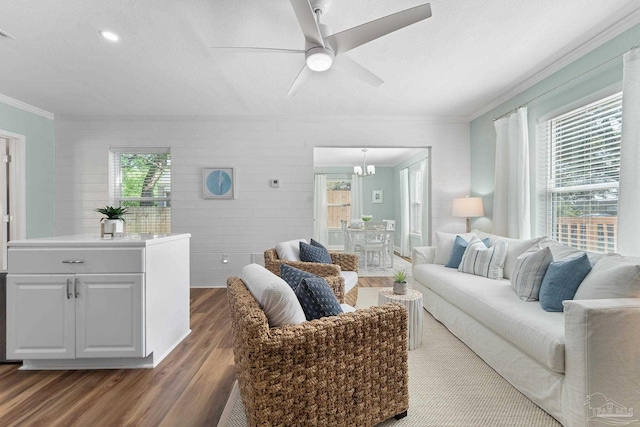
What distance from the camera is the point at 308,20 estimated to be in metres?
1.83

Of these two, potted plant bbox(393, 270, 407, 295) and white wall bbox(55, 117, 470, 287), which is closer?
potted plant bbox(393, 270, 407, 295)

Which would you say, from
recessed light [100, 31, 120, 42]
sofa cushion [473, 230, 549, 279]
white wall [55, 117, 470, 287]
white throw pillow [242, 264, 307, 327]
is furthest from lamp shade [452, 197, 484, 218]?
recessed light [100, 31, 120, 42]

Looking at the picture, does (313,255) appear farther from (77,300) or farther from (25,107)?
(25,107)

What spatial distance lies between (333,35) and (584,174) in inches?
102

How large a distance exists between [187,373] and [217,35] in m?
2.59

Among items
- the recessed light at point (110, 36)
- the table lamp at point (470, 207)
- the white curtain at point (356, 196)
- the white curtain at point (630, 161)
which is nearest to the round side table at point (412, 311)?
the white curtain at point (630, 161)

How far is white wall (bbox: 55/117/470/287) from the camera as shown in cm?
465

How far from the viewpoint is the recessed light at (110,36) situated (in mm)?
2488

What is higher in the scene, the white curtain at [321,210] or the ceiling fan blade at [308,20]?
the ceiling fan blade at [308,20]

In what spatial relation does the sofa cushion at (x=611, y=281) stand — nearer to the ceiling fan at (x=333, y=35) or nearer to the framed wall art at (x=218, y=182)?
the ceiling fan at (x=333, y=35)

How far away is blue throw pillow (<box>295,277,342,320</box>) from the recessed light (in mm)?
2561

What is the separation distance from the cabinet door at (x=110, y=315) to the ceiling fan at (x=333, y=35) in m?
1.78

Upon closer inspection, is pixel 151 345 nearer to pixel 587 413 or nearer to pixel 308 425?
pixel 308 425

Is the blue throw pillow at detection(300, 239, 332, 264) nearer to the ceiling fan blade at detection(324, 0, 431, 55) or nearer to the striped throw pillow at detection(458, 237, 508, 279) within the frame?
the striped throw pillow at detection(458, 237, 508, 279)
